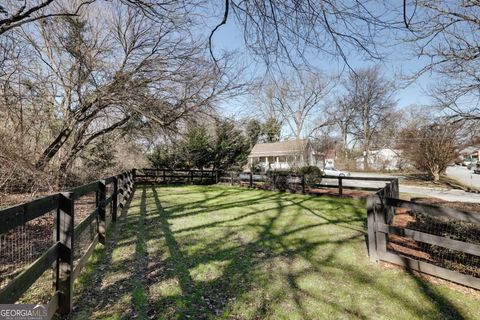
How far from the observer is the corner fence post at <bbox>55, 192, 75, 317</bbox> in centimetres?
261

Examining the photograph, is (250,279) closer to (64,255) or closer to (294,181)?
(64,255)

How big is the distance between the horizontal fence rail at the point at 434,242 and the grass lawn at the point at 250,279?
0.20m

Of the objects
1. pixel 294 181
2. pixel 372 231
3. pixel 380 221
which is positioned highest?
pixel 294 181

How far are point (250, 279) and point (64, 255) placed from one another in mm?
2098

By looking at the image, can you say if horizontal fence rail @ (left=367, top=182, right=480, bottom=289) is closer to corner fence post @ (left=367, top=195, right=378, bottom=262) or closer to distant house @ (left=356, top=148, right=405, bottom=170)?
corner fence post @ (left=367, top=195, right=378, bottom=262)

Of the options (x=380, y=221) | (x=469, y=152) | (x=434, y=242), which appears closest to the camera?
(x=434, y=242)

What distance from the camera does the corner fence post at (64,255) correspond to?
2607mm

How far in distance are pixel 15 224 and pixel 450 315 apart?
3.95m

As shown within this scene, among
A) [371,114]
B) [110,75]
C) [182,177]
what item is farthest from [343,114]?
[110,75]

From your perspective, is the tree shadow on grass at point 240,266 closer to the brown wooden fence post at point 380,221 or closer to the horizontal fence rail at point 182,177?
the brown wooden fence post at point 380,221

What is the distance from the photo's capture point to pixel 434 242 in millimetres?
3551

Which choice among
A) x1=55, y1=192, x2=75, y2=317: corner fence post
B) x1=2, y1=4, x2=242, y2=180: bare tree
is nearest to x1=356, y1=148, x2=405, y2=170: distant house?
x1=2, y1=4, x2=242, y2=180: bare tree

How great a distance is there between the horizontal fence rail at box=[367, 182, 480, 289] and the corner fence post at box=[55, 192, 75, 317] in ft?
13.0

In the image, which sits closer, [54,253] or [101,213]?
[54,253]
